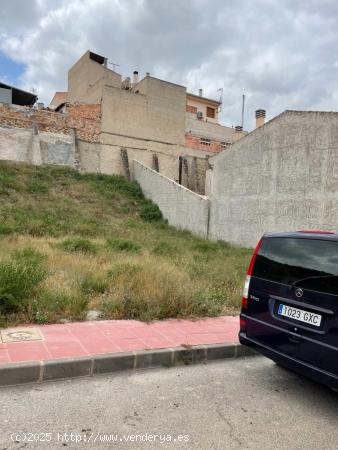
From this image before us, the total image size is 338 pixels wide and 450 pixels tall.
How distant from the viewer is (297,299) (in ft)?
13.0

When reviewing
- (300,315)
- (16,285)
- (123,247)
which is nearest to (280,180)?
(123,247)

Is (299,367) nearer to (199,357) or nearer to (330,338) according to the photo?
(330,338)

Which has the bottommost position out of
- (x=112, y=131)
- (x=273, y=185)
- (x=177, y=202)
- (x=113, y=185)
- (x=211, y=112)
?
(x=177, y=202)

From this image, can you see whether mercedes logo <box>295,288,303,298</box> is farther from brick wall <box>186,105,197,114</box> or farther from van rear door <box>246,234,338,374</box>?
brick wall <box>186,105,197,114</box>

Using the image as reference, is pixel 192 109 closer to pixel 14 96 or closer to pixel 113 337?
pixel 14 96

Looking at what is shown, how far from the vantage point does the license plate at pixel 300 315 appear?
3.75m

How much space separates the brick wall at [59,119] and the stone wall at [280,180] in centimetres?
1151

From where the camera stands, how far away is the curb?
3.98 m

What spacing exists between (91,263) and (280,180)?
967 cm

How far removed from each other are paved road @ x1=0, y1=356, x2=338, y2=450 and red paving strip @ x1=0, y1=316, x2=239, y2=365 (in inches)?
17.0

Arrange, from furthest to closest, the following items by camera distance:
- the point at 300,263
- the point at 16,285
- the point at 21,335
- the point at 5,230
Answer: the point at 5,230
the point at 16,285
the point at 21,335
the point at 300,263

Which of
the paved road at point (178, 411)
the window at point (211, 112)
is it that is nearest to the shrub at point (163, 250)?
the paved road at point (178, 411)

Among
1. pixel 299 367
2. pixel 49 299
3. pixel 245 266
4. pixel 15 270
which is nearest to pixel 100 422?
pixel 299 367

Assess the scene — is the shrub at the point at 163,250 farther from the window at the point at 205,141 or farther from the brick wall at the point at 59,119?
the window at the point at 205,141
